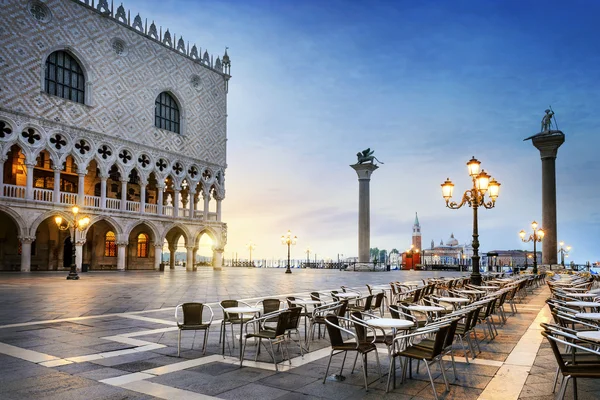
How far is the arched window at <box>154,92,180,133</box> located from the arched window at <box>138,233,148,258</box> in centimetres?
972

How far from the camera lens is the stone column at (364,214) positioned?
43.1 m

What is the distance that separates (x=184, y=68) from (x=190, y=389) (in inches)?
1530

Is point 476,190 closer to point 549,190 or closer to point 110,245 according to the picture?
point 549,190

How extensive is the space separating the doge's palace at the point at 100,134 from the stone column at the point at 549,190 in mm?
26130

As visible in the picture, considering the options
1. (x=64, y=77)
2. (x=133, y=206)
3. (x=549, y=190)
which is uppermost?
(x=64, y=77)

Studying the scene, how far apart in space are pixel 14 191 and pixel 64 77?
27.4 feet

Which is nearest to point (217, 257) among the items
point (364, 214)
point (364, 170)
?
point (364, 214)

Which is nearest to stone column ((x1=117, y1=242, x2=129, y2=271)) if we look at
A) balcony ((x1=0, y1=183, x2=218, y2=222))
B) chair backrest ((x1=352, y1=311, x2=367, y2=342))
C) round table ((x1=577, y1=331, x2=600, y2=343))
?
balcony ((x1=0, y1=183, x2=218, y2=222))

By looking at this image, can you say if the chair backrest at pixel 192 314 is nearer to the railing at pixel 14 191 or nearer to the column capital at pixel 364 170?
the railing at pixel 14 191

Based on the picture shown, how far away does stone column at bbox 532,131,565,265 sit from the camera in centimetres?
2923

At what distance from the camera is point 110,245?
1483 inches

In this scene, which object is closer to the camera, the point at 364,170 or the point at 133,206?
the point at 133,206

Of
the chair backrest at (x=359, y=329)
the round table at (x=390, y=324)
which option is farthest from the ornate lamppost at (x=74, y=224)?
the round table at (x=390, y=324)

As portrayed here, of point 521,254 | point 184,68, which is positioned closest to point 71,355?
point 184,68
